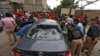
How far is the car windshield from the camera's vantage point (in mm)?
8241

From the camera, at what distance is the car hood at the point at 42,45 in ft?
24.1

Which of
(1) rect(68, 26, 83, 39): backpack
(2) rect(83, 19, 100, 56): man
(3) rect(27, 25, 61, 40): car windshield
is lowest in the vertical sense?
(2) rect(83, 19, 100, 56): man

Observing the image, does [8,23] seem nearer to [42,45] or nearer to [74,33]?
[74,33]

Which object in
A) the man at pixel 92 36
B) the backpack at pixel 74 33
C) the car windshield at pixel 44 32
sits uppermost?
the car windshield at pixel 44 32

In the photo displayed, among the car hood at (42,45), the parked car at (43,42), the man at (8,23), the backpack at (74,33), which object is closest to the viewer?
the parked car at (43,42)

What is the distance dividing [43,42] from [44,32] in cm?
68

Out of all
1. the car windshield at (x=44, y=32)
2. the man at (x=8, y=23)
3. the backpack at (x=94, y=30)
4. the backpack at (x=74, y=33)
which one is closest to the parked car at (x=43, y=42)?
the car windshield at (x=44, y=32)

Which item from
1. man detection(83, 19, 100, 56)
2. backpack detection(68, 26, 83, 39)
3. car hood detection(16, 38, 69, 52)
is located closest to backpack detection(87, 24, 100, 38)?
man detection(83, 19, 100, 56)

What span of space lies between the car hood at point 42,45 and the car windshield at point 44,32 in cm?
31

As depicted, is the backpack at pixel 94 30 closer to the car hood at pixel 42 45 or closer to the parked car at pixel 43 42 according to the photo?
the parked car at pixel 43 42

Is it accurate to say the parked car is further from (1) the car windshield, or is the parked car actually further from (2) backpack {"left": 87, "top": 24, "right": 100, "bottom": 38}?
(2) backpack {"left": 87, "top": 24, "right": 100, "bottom": 38}

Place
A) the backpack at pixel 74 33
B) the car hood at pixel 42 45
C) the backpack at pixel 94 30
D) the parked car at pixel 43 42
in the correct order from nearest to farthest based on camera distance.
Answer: the parked car at pixel 43 42, the car hood at pixel 42 45, the backpack at pixel 74 33, the backpack at pixel 94 30

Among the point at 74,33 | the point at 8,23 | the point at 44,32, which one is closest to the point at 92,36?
the point at 74,33

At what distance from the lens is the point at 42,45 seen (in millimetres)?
7602
